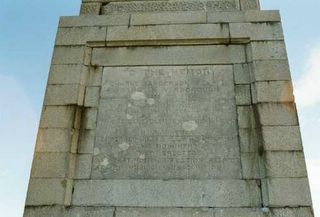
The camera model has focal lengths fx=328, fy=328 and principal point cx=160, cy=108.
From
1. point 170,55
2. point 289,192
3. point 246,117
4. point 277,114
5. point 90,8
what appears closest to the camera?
point 289,192

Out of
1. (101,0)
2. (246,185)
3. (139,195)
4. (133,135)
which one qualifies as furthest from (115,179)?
(101,0)

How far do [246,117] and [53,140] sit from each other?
3.54 meters

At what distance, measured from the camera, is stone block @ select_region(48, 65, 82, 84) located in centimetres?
658

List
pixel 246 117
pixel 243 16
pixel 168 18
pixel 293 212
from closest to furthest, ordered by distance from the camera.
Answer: pixel 293 212, pixel 246 117, pixel 243 16, pixel 168 18

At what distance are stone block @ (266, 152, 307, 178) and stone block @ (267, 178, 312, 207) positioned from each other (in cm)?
8

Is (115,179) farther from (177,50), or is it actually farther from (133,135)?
(177,50)

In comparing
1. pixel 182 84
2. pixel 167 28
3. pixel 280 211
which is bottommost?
pixel 280 211

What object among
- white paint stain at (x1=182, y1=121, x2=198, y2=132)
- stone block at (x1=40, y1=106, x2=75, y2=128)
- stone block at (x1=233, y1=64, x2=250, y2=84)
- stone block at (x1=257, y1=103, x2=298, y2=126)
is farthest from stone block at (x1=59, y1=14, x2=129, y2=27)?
stone block at (x1=257, y1=103, x2=298, y2=126)

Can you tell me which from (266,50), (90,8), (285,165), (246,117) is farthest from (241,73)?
(90,8)

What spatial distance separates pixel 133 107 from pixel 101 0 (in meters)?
3.26

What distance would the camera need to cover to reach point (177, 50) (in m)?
6.88

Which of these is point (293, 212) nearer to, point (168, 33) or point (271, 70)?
point (271, 70)

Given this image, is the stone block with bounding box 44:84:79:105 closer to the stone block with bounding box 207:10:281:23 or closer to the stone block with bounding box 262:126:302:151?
the stone block with bounding box 207:10:281:23

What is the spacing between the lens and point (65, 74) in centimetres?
667
